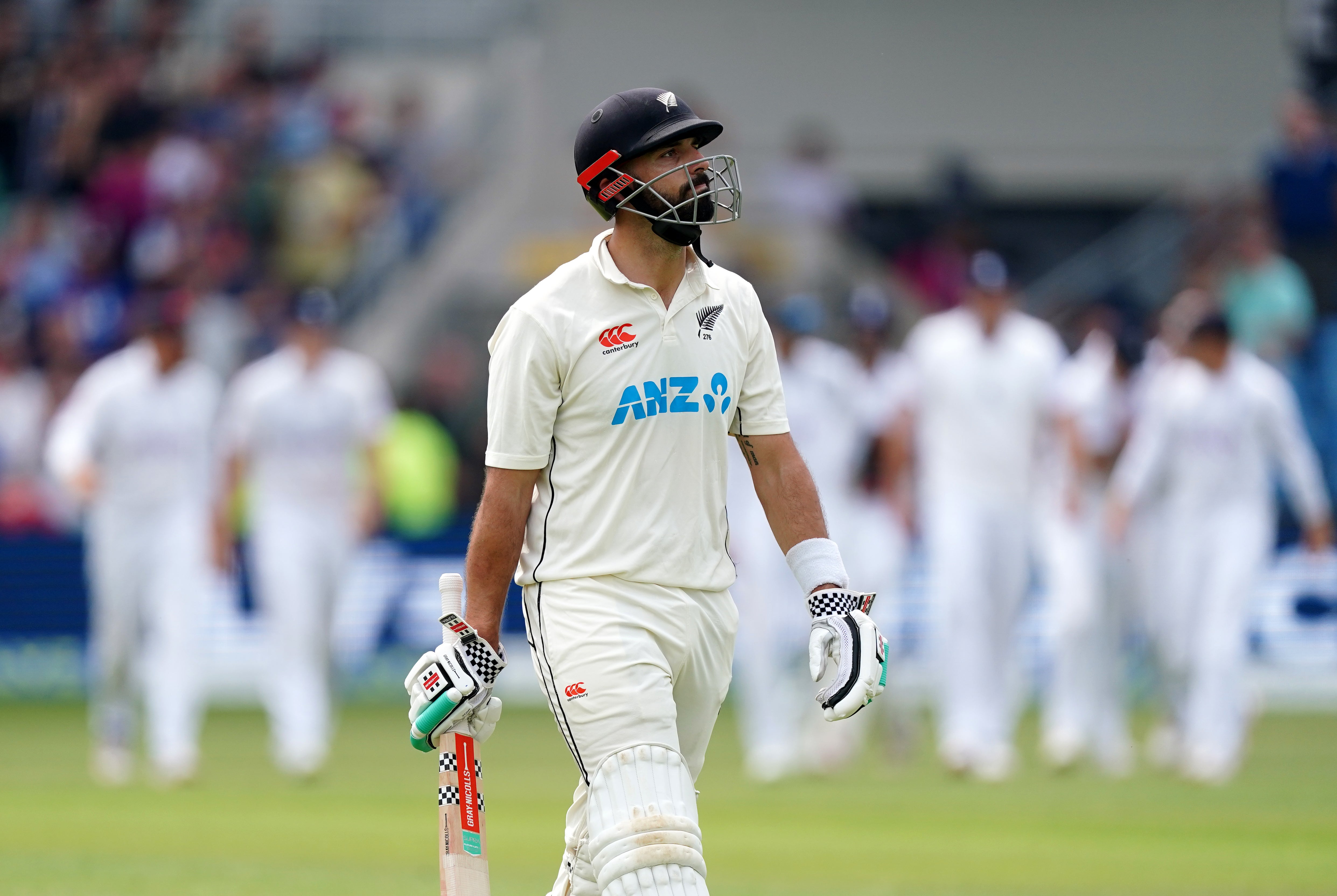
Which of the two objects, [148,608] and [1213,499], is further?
[148,608]

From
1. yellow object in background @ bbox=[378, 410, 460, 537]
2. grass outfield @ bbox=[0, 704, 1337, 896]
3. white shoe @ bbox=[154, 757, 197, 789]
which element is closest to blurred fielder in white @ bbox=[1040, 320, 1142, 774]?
grass outfield @ bbox=[0, 704, 1337, 896]

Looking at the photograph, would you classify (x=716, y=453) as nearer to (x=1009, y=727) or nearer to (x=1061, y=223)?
(x=1009, y=727)

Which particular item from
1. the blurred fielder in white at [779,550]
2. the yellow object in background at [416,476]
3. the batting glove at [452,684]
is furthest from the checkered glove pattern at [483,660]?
the yellow object in background at [416,476]

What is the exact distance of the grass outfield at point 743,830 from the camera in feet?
28.8

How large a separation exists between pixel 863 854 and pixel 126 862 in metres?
3.29

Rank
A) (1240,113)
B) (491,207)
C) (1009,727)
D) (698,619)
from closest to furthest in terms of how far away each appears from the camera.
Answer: (698,619), (1009,727), (491,207), (1240,113)

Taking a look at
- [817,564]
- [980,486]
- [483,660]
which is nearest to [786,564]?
[980,486]

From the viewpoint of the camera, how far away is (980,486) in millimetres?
13398

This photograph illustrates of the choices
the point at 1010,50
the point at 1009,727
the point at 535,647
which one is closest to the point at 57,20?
the point at 1010,50

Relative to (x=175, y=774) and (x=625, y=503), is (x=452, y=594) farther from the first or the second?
(x=175, y=774)

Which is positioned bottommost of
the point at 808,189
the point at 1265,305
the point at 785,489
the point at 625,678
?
the point at 625,678

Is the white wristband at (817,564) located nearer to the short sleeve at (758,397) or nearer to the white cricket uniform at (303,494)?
the short sleeve at (758,397)

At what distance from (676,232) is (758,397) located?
0.55 metres

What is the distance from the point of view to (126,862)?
9.45 m
